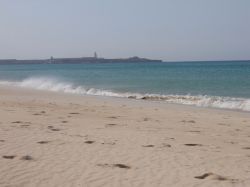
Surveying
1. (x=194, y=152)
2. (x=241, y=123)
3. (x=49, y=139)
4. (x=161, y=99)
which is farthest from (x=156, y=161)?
(x=161, y=99)

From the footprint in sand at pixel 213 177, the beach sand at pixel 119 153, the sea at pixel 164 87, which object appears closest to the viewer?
the beach sand at pixel 119 153

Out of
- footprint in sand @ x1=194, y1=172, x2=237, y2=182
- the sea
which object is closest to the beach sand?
footprint in sand @ x1=194, y1=172, x2=237, y2=182

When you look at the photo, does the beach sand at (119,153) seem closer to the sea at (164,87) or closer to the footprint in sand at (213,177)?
the footprint in sand at (213,177)

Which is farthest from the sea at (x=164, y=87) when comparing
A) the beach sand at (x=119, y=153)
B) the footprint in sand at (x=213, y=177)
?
the footprint in sand at (x=213, y=177)

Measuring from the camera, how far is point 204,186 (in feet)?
20.0

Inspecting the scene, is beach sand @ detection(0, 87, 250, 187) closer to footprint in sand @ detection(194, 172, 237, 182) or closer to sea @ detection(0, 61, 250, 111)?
footprint in sand @ detection(194, 172, 237, 182)

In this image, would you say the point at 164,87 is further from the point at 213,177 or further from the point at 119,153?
the point at 213,177

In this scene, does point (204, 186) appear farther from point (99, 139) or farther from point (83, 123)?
point (83, 123)

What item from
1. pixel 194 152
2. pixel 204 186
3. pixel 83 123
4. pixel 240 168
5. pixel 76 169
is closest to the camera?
pixel 204 186

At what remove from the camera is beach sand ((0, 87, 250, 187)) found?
20.7ft

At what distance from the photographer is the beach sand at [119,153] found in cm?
632

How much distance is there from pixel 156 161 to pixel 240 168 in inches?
56.7

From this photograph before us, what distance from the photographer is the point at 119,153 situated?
25.9 ft

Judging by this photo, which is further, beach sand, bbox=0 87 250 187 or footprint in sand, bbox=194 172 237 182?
footprint in sand, bbox=194 172 237 182
